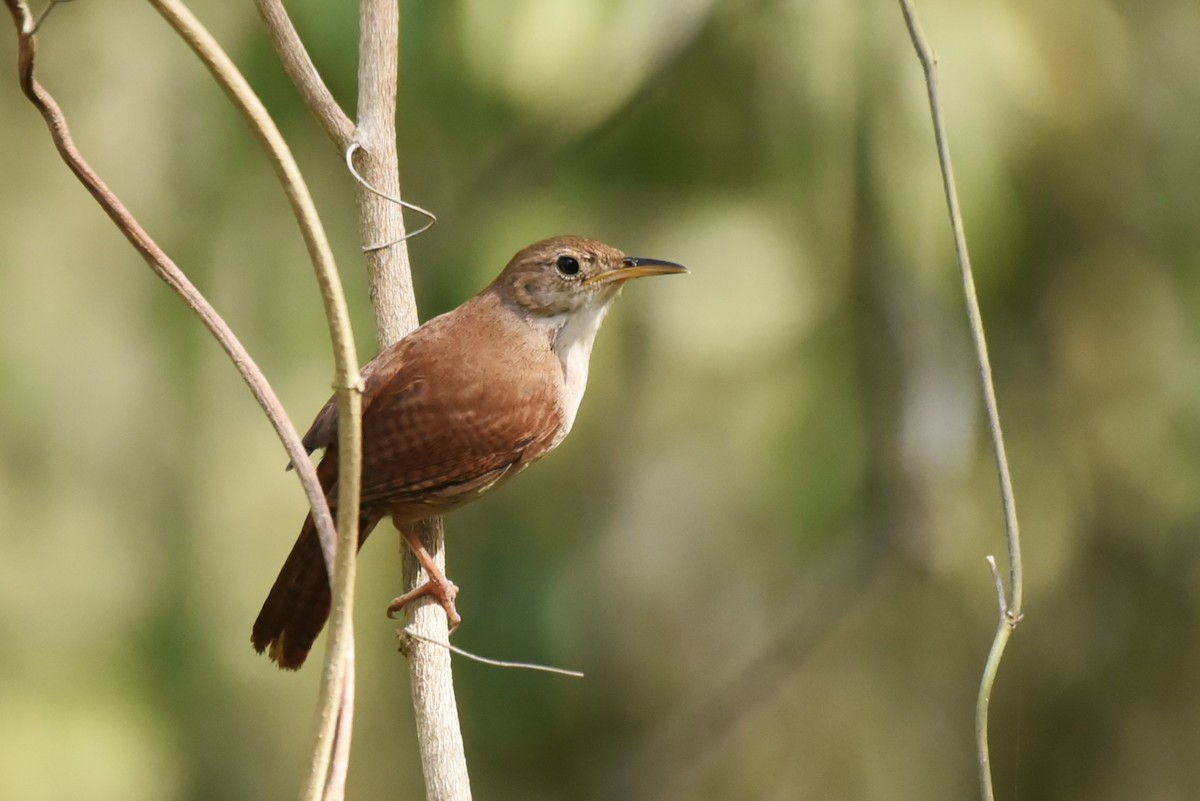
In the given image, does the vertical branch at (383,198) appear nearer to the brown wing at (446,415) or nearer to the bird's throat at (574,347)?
the brown wing at (446,415)

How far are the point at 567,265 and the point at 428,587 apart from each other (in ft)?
2.72

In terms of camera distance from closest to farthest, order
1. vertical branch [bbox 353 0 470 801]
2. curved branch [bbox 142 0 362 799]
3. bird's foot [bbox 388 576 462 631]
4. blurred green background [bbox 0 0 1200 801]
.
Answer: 1. curved branch [bbox 142 0 362 799]
2. vertical branch [bbox 353 0 470 801]
3. bird's foot [bbox 388 576 462 631]
4. blurred green background [bbox 0 0 1200 801]

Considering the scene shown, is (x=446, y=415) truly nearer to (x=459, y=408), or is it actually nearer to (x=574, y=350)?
(x=459, y=408)

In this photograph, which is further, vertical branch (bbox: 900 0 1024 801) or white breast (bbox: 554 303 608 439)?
white breast (bbox: 554 303 608 439)

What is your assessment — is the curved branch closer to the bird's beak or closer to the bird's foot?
the bird's foot

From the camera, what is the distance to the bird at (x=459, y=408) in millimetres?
2150

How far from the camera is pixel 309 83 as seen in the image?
6.52 ft

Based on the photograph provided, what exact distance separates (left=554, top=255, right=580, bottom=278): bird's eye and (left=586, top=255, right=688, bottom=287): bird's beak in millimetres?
37

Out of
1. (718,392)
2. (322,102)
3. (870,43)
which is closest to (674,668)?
(718,392)

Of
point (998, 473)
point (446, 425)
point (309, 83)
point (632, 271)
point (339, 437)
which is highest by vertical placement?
point (309, 83)

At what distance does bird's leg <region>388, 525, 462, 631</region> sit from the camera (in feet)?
6.73

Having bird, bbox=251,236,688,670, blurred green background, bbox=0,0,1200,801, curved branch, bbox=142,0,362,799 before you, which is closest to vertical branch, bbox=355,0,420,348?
bird, bbox=251,236,688,670

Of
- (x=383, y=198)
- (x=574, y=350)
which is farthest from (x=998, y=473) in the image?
(x=574, y=350)

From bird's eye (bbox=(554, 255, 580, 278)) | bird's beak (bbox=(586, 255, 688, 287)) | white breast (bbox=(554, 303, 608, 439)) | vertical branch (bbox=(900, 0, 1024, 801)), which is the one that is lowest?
vertical branch (bbox=(900, 0, 1024, 801))
